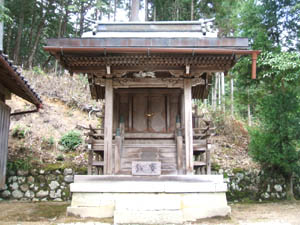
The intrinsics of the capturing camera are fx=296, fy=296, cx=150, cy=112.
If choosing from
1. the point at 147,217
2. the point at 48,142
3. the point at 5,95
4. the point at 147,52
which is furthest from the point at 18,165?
the point at 147,52

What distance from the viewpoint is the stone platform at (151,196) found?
7160mm

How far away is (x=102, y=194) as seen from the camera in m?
7.36

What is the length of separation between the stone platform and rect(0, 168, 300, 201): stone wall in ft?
12.9

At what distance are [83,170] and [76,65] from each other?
4.89 meters

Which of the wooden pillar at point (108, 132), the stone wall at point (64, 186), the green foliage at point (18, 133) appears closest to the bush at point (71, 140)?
the green foliage at point (18, 133)

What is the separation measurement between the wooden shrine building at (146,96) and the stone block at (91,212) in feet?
0.08

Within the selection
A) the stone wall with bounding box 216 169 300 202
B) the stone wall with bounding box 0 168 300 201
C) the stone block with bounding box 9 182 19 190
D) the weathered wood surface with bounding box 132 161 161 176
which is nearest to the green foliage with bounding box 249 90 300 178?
the stone wall with bounding box 216 169 300 202

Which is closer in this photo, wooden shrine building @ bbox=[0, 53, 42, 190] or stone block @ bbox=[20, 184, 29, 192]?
wooden shrine building @ bbox=[0, 53, 42, 190]

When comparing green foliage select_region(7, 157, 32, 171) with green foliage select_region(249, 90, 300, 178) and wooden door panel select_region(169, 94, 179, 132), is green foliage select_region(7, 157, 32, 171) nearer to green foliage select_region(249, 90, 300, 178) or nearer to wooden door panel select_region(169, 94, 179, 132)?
wooden door panel select_region(169, 94, 179, 132)

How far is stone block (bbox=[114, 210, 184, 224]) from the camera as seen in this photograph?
6641 millimetres

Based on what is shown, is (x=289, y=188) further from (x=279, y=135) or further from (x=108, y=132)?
(x=108, y=132)

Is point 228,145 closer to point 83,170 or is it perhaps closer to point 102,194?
point 83,170

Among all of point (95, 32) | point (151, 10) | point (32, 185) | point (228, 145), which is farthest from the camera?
point (151, 10)

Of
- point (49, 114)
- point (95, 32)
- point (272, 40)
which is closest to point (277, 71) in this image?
point (272, 40)
